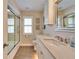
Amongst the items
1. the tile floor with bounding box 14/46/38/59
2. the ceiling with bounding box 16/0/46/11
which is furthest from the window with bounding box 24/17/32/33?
the tile floor with bounding box 14/46/38/59

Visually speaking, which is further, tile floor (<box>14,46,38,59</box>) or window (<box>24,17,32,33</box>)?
window (<box>24,17,32,33</box>)

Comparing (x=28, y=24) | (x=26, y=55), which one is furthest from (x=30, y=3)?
(x=28, y=24)

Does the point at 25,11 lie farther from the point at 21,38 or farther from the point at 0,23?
the point at 0,23

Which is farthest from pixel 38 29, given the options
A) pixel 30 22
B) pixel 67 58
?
pixel 67 58

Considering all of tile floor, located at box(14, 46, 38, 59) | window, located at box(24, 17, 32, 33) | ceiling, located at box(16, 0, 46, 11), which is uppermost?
ceiling, located at box(16, 0, 46, 11)

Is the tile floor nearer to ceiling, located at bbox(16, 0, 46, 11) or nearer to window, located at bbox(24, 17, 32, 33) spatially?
ceiling, located at bbox(16, 0, 46, 11)

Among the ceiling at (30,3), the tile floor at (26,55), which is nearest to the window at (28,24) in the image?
the ceiling at (30,3)

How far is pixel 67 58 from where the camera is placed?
110cm

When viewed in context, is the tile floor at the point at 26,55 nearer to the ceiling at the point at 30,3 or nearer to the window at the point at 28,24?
the ceiling at the point at 30,3

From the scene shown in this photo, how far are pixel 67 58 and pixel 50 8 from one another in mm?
3115

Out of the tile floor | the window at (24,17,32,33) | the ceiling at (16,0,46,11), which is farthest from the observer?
the window at (24,17,32,33)

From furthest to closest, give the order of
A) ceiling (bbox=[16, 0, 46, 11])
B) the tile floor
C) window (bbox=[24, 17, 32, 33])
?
window (bbox=[24, 17, 32, 33]), ceiling (bbox=[16, 0, 46, 11]), the tile floor
